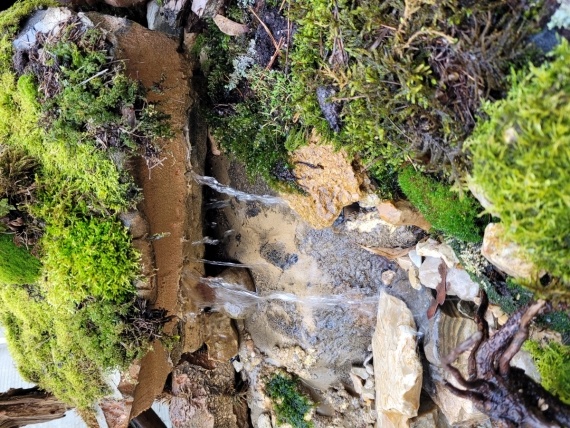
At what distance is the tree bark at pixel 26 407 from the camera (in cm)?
357

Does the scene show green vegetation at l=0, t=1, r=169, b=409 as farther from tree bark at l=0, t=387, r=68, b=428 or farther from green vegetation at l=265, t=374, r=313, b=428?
green vegetation at l=265, t=374, r=313, b=428

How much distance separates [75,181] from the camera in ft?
9.18

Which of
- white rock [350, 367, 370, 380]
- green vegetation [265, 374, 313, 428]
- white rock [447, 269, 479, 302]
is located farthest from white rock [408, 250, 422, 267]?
green vegetation [265, 374, 313, 428]

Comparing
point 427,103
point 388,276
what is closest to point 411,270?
point 388,276

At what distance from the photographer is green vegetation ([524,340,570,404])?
7.18 feet

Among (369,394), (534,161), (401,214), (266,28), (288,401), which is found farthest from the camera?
(288,401)

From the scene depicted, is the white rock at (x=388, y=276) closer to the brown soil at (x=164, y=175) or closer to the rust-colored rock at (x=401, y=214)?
the rust-colored rock at (x=401, y=214)

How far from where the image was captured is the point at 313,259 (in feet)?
11.8

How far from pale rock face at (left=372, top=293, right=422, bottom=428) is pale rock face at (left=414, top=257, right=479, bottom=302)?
0.32m

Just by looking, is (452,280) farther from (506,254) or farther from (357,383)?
(357,383)

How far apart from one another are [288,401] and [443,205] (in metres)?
2.42

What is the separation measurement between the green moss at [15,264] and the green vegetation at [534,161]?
8.37 ft

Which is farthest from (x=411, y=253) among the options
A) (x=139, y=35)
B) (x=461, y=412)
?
(x=139, y=35)

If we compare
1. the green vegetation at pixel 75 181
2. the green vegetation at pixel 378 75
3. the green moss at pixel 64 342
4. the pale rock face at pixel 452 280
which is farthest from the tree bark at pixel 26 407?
the pale rock face at pixel 452 280
